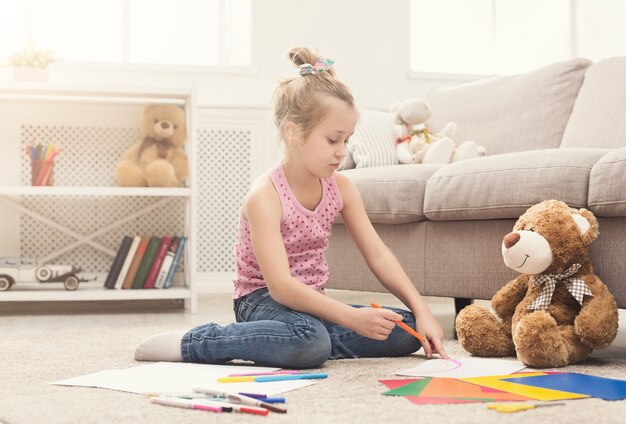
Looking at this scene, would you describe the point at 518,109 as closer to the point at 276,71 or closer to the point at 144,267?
the point at 276,71

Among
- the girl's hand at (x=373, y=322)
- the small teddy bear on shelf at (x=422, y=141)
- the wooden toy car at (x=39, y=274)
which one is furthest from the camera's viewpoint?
the wooden toy car at (x=39, y=274)

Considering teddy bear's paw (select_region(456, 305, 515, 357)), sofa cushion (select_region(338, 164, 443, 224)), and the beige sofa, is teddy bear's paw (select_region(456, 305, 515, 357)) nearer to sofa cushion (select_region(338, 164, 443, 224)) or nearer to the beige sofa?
the beige sofa

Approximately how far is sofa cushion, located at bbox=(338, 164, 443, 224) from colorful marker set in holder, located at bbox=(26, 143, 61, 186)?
1.12 meters

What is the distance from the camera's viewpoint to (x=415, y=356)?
1549 millimetres

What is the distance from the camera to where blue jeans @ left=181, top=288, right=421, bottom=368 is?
1358 mm

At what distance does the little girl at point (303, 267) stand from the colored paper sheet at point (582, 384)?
0.26 metres

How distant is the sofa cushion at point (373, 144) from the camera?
8.31ft

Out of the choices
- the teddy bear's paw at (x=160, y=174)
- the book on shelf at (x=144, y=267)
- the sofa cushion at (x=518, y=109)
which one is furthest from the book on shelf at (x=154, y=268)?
the sofa cushion at (x=518, y=109)

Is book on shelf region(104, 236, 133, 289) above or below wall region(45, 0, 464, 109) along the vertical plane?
below

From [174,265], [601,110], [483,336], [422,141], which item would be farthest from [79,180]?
[483,336]

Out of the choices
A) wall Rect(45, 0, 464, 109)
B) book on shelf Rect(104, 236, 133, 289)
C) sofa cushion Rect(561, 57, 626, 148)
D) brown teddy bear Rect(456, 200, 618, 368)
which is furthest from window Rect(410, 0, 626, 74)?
brown teddy bear Rect(456, 200, 618, 368)

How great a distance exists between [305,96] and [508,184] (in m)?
0.52

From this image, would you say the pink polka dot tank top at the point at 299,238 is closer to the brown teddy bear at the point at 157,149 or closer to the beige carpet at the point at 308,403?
the beige carpet at the point at 308,403

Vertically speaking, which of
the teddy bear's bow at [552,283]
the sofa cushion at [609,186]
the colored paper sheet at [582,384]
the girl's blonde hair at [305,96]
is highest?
the girl's blonde hair at [305,96]
